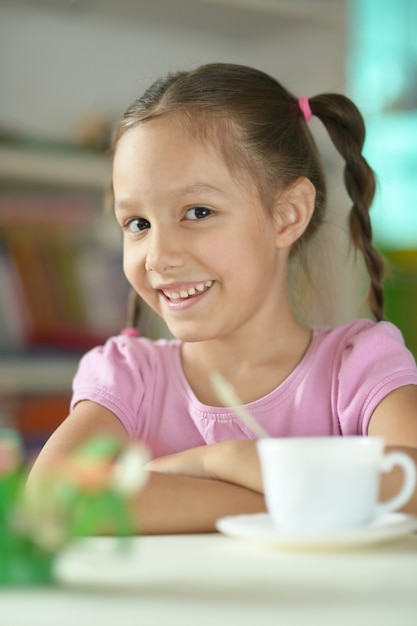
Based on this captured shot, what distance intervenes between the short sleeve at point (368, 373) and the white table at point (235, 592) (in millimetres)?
502

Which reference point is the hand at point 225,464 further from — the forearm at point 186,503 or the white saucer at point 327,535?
the white saucer at point 327,535

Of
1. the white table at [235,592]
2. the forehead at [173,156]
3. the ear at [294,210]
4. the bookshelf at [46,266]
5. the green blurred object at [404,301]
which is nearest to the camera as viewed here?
the white table at [235,592]

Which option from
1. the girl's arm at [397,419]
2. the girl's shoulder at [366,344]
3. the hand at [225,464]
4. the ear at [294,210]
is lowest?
the hand at [225,464]

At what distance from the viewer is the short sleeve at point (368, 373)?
47.6 inches

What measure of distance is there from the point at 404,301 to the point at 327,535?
2586 mm

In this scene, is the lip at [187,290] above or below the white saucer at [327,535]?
above

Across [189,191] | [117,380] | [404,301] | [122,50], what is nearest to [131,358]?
[117,380]

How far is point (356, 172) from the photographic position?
1420 mm

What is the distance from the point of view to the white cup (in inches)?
27.0

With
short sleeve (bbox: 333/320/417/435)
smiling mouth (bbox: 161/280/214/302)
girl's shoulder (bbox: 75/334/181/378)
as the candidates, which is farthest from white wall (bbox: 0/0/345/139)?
short sleeve (bbox: 333/320/417/435)

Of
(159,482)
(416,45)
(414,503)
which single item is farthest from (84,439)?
(416,45)

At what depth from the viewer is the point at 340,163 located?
1.58 meters

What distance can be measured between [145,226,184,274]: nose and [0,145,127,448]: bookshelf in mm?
1262

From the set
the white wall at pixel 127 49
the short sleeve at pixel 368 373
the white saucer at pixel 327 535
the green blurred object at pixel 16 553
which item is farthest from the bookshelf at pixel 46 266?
the green blurred object at pixel 16 553
